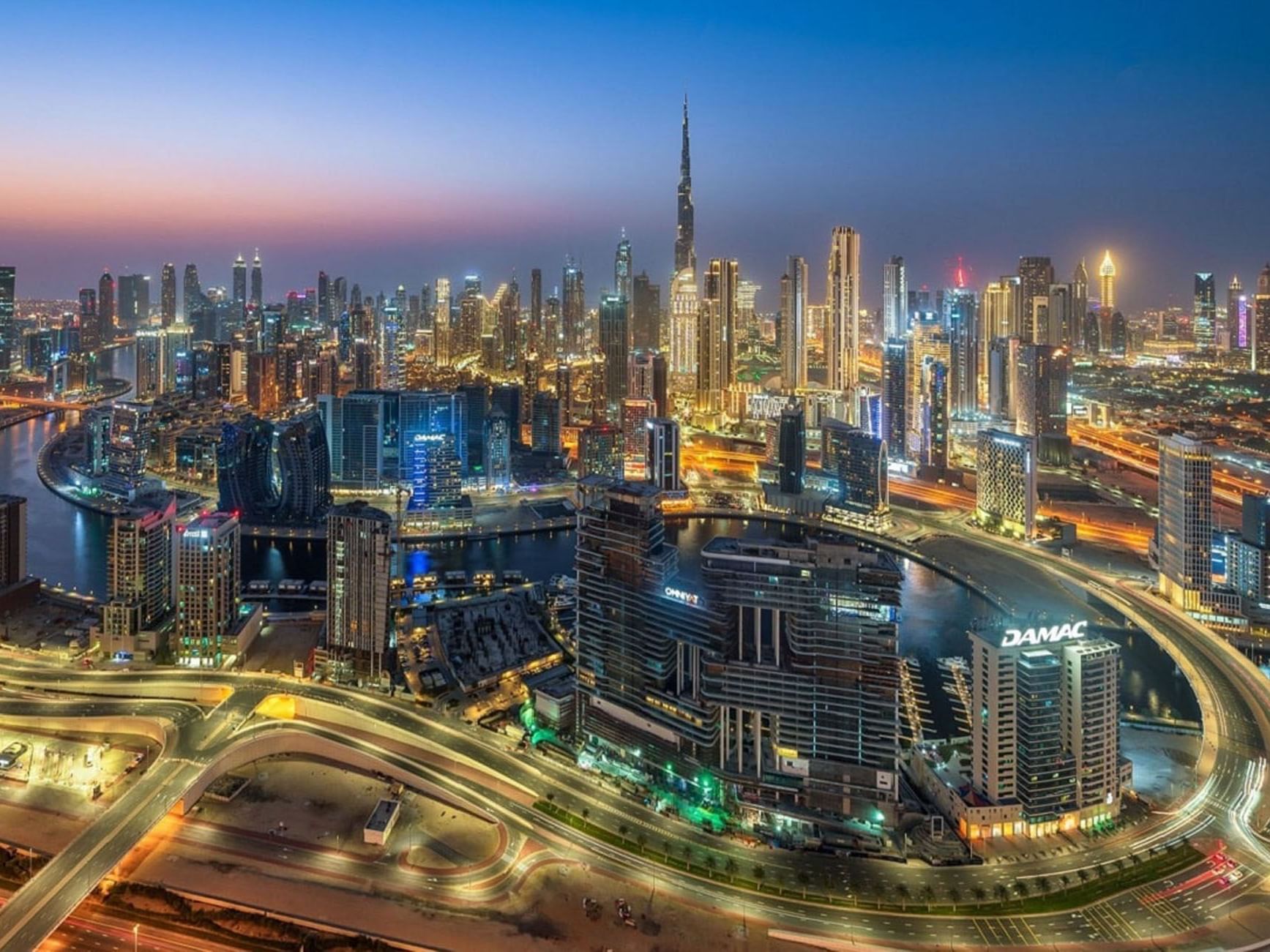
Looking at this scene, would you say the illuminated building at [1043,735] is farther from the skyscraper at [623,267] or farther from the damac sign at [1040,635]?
the skyscraper at [623,267]

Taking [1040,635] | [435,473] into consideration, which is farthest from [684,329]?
[1040,635]

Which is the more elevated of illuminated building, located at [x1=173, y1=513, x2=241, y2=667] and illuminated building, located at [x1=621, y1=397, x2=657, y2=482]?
illuminated building, located at [x1=621, y1=397, x2=657, y2=482]

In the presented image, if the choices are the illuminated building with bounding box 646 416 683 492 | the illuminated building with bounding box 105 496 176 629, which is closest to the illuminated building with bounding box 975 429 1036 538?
the illuminated building with bounding box 646 416 683 492

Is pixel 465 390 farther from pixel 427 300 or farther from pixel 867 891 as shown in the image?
pixel 427 300

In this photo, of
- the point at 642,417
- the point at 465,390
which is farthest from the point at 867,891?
the point at 465,390

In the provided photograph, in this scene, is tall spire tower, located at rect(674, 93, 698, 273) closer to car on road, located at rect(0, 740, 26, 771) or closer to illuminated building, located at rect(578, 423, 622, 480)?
illuminated building, located at rect(578, 423, 622, 480)

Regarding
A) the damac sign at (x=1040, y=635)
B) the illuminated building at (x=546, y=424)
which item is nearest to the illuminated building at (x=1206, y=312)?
the illuminated building at (x=546, y=424)
